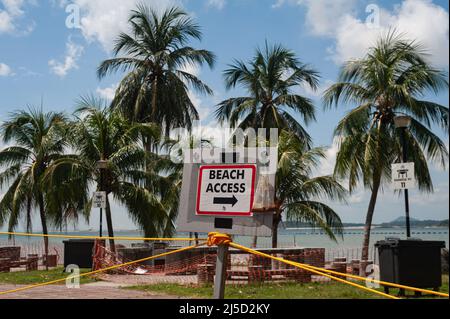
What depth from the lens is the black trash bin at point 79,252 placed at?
65.1ft

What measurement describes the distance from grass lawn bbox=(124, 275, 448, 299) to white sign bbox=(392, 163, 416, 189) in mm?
2465

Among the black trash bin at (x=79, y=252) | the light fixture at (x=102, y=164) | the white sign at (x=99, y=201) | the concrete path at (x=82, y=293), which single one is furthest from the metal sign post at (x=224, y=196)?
the black trash bin at (x=79, y=252)

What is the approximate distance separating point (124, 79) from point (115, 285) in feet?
56.1

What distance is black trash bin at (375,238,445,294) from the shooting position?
1162cm

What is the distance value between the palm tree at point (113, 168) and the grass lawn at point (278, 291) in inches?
294

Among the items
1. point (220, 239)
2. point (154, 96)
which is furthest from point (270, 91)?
point (220, 239)

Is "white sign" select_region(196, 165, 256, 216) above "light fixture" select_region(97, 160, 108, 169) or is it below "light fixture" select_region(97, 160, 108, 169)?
below

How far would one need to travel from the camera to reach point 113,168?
21.2 metres

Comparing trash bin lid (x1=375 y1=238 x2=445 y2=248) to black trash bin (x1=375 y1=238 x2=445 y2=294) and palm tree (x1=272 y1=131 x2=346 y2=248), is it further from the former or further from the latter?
palm tree (x1=272 y1=131 x2=346 y2=248)

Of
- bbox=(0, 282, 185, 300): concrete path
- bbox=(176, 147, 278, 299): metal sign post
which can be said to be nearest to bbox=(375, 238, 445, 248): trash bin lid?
bbox=(0, 282, 185, 300): concrete path

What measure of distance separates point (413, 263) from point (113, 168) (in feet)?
41.3

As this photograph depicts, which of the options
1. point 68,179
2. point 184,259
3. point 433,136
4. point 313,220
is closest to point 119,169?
point 68,179

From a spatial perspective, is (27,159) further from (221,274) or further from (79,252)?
(221,274)
